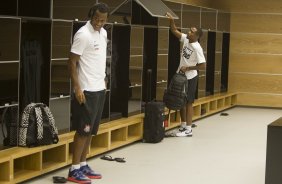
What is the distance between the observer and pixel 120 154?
22.2 ft

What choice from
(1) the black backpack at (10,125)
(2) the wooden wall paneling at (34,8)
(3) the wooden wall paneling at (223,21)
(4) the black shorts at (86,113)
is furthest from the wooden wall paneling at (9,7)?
(3) the wooden wall paneling at (223,21)

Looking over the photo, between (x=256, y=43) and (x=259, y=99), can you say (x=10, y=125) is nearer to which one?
(x=259, y=99)

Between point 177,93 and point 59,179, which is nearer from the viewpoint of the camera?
point 59,179

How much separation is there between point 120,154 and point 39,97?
1463 mm

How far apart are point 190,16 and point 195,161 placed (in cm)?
370

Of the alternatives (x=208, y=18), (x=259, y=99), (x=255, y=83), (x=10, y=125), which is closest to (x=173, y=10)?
(x=208, y=18)

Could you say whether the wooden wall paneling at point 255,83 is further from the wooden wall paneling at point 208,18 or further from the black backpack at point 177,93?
the black backpack at point 177,93

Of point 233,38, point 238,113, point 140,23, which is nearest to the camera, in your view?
point 140,23

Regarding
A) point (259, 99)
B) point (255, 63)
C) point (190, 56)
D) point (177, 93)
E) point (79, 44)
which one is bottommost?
point (259, 99)

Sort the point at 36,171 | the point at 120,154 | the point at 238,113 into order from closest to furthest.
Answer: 1. the point at 36,171
2. the point at 120,154
3. the point at 238,113

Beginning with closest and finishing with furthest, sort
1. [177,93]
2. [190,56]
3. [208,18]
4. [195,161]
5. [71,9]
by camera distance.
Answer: [71,9]
[195,161]
[177,93]
[190,56]
[208,18]

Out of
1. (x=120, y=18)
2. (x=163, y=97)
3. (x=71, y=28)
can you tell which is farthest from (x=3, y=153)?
(x=163, y=97)

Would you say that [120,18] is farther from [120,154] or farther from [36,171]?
[36,171]

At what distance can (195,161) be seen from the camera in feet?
21.4
